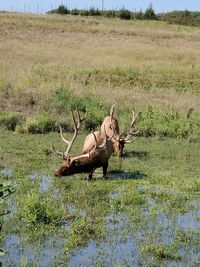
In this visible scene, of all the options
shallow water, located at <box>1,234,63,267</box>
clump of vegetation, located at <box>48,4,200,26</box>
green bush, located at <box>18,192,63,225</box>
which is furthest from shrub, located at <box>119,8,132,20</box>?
shallow water, located at <box>1,234,63,267</box>

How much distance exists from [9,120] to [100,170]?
5.19m

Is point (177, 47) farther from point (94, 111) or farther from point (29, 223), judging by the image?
point (29, 223)

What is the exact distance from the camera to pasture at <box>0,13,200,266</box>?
8992 millimetres

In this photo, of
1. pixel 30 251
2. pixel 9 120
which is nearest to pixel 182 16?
pixel 9 120

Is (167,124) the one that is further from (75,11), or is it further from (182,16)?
(182,16)

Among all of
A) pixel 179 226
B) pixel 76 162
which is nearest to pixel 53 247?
pixel 179 226

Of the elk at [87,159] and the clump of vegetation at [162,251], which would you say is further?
the elk at [87,159]

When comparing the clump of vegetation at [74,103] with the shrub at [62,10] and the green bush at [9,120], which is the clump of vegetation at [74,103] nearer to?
the green bush at [9,120]

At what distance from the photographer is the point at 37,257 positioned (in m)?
8.42

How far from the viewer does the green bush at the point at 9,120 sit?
18547 mm

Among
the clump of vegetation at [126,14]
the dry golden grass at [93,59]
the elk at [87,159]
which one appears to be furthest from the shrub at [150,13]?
the elk at [87,159]

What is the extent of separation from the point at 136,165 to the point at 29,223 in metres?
5.60

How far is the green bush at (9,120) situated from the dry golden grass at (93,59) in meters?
1.68

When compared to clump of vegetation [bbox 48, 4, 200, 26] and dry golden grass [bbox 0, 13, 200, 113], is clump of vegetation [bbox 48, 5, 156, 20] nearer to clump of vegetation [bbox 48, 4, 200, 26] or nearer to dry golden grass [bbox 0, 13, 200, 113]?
clump of vegetation [bbox 48, 4, 200, 26]
